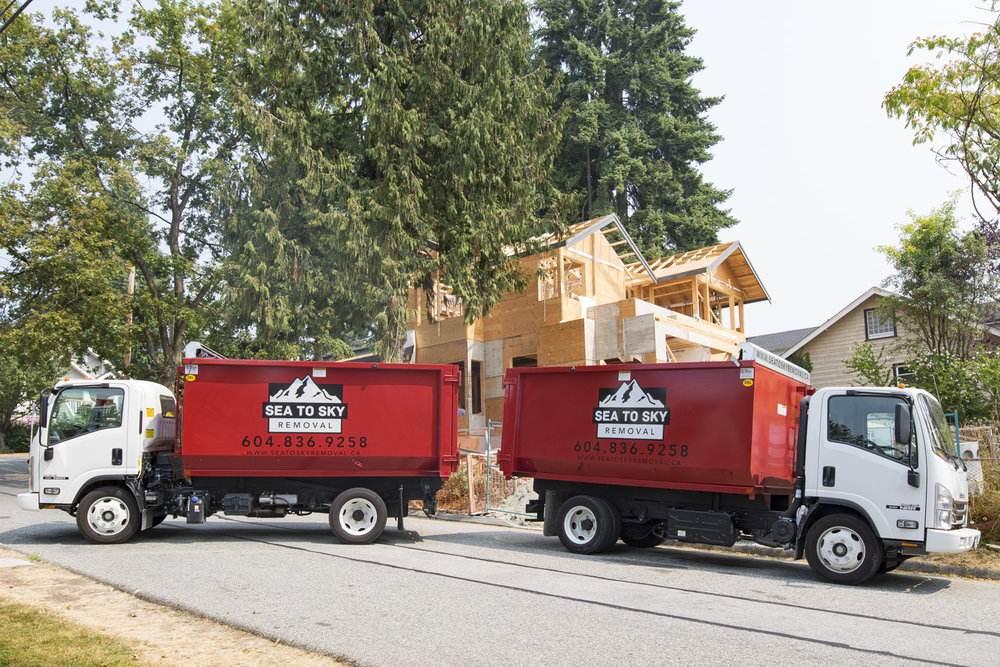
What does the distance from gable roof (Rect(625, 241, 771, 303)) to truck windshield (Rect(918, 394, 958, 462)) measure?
21626 mm

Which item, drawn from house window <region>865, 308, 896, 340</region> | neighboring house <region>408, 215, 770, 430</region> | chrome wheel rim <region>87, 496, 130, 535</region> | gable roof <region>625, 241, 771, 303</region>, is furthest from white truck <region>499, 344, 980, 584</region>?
house window <region>865, 308, 896, 340</region>

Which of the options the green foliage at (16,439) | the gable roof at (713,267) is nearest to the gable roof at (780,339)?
the gable roof at (713,267)

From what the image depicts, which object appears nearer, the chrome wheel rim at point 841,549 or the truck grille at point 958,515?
the truck grille at point 958,515

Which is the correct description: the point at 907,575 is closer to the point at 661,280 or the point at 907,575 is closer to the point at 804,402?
the point at 804,402

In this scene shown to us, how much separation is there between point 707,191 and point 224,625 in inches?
1801

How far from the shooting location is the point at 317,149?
73.7 ft

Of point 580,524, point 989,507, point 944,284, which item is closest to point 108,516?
point 580,524

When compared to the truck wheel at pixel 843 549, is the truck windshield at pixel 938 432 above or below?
above

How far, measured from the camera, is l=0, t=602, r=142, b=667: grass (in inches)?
218

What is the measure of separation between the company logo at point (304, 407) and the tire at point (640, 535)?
471 centimetres

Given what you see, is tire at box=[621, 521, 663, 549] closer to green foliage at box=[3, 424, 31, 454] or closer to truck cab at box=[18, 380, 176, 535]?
truck cab at box=[18, 380, 176, 535]

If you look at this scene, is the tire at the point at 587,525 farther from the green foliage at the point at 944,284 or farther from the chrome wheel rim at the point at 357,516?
the green foliage at the point at 944,284

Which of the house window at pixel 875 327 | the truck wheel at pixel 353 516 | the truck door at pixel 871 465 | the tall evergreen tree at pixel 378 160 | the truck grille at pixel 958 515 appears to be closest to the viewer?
the truck door at pixel 871 465

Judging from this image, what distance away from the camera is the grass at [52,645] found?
5.55 m
